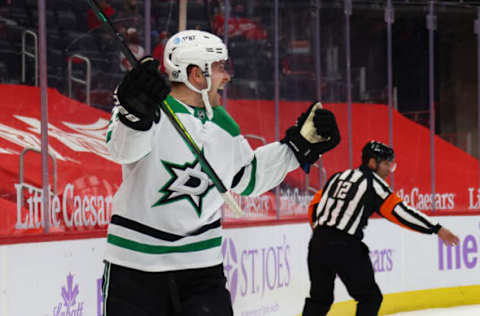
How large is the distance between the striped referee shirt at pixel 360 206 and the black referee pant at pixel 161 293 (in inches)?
88.8

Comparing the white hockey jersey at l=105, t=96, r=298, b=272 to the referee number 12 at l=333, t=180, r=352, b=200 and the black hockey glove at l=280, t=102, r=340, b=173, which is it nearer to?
the black hockey glove at l=280, t=102, r=340, b=173

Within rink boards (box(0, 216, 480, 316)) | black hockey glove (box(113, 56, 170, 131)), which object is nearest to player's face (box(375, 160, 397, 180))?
rink boards (box(0, 216, 480, 316))

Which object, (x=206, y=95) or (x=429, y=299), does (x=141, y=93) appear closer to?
(x=206, y=95)

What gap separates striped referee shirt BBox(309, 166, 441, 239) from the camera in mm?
4184

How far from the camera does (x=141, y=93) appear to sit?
1.70 metres

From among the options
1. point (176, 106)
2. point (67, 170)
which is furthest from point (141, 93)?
point (67, 170)

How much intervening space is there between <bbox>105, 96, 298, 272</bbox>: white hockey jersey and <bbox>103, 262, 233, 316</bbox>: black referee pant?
22mm

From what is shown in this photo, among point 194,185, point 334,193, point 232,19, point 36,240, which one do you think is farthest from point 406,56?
point 194,185

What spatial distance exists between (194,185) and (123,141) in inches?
9.6

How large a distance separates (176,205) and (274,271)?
297cm

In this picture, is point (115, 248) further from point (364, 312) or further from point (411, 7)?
point (411, 7)

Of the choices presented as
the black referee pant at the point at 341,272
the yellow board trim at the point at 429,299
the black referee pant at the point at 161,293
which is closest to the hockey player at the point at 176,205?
the black referee pant at the point at 161,293

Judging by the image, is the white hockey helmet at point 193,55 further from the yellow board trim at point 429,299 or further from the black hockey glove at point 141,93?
the yellow board trim at point 429,299

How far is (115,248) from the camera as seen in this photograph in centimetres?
201
